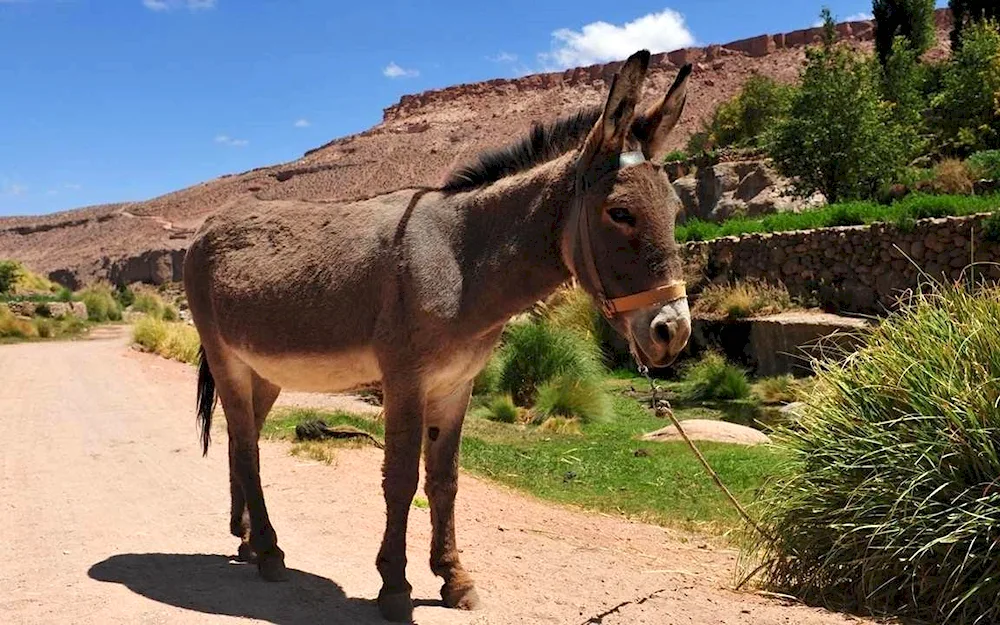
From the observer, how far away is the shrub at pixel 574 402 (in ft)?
47.3

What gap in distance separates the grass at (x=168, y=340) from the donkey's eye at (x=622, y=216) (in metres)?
19.2

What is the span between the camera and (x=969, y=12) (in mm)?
45156

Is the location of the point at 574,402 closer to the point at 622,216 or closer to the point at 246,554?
the point at 246,554

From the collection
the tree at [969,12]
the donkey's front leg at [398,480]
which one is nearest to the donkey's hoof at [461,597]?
the donkey's front leg at [398,480]

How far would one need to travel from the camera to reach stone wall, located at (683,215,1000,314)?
18.8 meters

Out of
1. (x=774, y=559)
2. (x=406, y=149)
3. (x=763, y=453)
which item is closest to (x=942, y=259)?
(x=763, y=453)

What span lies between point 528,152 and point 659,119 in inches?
32.0

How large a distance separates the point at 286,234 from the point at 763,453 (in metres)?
7.66

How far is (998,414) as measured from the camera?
4.74 m

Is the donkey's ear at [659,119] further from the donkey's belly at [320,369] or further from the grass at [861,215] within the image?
the grass at [861,215]

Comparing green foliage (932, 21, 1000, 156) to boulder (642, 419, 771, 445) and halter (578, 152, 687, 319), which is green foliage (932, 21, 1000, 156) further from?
Answer: halter (578, 152, 687, 319)

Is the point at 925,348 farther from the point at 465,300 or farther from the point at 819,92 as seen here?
the point at 819,92

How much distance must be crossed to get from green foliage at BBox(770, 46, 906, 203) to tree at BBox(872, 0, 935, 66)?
783 inches

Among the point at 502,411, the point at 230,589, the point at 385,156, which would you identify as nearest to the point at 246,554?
the point at 230,589
